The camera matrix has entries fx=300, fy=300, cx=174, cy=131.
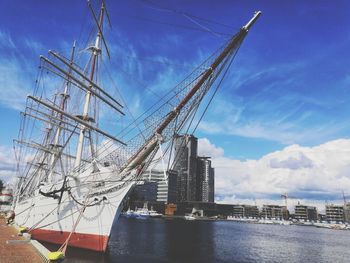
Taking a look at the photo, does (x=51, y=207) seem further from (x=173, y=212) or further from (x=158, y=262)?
(x=173, y=212)

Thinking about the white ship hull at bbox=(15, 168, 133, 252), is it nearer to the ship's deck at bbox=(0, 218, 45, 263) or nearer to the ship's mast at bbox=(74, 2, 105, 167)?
the ship's mast at bbox=(74, 2, 105, 167)

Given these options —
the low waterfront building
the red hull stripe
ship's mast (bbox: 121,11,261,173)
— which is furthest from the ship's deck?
the low waterfront building

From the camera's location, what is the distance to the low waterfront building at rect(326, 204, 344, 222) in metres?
194

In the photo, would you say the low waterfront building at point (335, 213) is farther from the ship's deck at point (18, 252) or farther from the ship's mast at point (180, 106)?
the ship's deck at point (18, 252)

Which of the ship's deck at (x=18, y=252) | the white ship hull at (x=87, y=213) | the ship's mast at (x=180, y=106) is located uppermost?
the ship's mast at (x=180, y=106)

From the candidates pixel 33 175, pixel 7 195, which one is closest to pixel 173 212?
pixel 7 195

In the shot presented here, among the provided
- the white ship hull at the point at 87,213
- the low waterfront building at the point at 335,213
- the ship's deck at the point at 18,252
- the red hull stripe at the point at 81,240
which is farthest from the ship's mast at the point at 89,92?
the low waterfront building at the point at 335,213

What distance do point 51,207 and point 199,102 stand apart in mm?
16194

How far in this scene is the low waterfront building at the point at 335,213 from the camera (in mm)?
194375

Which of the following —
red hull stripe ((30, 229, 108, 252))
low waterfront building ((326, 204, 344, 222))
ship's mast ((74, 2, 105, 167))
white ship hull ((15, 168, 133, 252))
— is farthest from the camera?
low waterfront building ((326, 204, 344, 222))

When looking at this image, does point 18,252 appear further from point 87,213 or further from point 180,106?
point 180,106

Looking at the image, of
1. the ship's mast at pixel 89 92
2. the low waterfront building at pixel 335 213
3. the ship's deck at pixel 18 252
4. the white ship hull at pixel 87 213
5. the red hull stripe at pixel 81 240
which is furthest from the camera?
the low waterfront building at pixel 335 213

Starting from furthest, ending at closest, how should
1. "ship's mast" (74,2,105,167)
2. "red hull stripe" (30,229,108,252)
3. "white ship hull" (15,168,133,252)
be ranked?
"ship's mast" (74,2,105,167), "white ship hull" (15,168,133,252), "red hull stripe" (30,229,108,252)

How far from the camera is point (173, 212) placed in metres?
156
